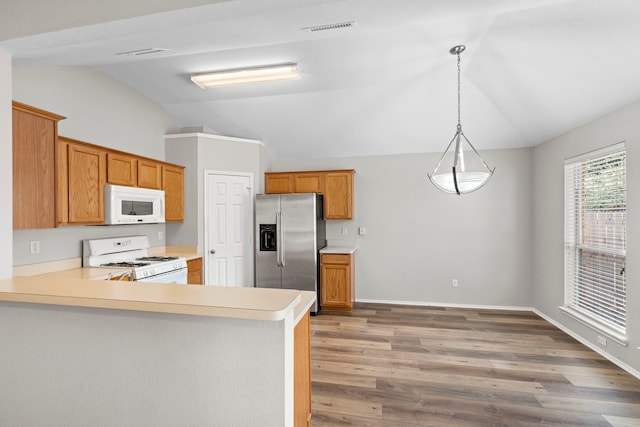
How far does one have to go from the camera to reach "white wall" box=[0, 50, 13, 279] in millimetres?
1780

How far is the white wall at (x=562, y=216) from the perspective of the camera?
2584 millimetres

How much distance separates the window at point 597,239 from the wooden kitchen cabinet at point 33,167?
4.83 metres

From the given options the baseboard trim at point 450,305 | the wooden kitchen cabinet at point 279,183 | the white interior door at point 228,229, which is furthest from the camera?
the wooden kitchen cabinet at point 279,183

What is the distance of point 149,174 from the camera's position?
12.0ft

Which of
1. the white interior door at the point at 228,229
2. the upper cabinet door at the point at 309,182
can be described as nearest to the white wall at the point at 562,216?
the upper cabinet door at the point at 309,182

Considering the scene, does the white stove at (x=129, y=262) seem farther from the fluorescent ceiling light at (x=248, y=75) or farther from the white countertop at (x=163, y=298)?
the fluorescent ceiling light at (x=248, y=75)

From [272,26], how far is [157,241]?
3.46 meters

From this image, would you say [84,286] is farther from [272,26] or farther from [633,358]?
[633,358]

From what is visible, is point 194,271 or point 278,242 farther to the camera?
point 278,242

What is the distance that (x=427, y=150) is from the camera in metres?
4.66

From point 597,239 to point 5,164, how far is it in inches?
197

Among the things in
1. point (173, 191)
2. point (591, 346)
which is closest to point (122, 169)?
point (173, 191)

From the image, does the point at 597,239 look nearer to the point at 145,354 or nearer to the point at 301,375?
the point at 301,375

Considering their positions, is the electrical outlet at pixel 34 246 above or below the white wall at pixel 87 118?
below
